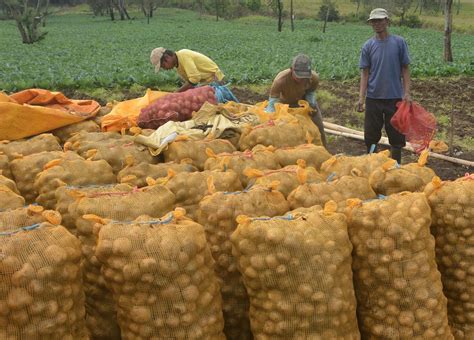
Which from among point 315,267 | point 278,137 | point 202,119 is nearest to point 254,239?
point 315,267

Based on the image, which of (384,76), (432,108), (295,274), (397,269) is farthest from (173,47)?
(295,274)

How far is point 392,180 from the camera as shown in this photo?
285 cm

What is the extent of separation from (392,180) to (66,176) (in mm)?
1751

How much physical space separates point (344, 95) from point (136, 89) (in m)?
4.82

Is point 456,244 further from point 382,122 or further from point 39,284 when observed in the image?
point 382,122

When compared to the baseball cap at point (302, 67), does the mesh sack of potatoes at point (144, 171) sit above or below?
below

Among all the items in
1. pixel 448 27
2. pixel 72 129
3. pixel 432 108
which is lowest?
pixel 432 108

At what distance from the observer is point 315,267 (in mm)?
2189

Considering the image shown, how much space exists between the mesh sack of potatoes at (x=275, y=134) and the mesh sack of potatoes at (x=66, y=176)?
103 centimetres

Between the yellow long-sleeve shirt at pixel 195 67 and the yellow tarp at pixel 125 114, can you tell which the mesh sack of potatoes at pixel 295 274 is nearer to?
the yellow tarp at pixel 125 114

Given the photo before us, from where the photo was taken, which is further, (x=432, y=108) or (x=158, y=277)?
(x=432, y=108)

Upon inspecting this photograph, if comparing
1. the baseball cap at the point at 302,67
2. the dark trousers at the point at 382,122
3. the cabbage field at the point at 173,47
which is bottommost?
the cabbage field at the point at 173,47

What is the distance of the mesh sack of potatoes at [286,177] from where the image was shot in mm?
2824

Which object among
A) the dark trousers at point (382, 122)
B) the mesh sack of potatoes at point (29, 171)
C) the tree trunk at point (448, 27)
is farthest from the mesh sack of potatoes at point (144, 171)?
the tree trunk at point (448, 27)
